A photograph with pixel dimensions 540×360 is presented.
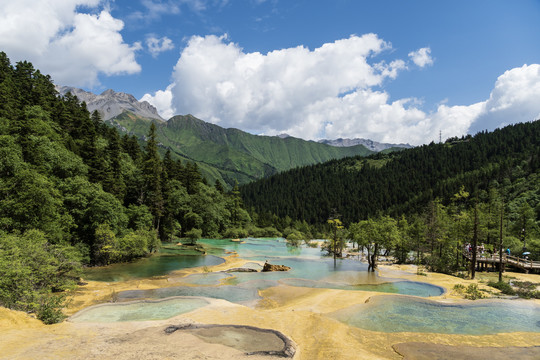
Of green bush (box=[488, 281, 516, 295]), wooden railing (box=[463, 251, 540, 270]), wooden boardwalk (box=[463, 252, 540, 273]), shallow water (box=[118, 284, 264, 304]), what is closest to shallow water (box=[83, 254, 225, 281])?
shallow water (box=[118, 284, 264, 304])

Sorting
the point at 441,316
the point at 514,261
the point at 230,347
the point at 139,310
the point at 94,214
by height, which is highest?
the point at 94,214

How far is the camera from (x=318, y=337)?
16.6 meters

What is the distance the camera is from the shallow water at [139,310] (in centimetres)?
1884

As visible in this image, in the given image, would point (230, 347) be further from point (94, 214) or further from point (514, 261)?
point (514, 261)

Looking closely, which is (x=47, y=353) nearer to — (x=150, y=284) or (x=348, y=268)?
(x=150, y=284)

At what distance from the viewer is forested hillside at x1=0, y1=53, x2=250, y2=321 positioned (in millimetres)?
21062

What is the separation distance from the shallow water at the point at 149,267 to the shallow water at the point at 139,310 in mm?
12353

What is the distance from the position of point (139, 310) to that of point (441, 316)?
900 inches

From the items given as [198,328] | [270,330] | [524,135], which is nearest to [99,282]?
[198,328]

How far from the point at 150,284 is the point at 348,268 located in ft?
99.6

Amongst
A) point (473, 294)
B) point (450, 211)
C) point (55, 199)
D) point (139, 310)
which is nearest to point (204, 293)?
point (139, 310)

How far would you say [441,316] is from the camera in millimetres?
21078

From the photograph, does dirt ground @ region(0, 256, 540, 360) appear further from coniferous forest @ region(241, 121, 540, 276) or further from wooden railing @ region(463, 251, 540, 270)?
wooden railing @ region(463, 251, 540, 270)

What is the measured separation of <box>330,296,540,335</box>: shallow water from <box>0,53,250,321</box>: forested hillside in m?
21.2
